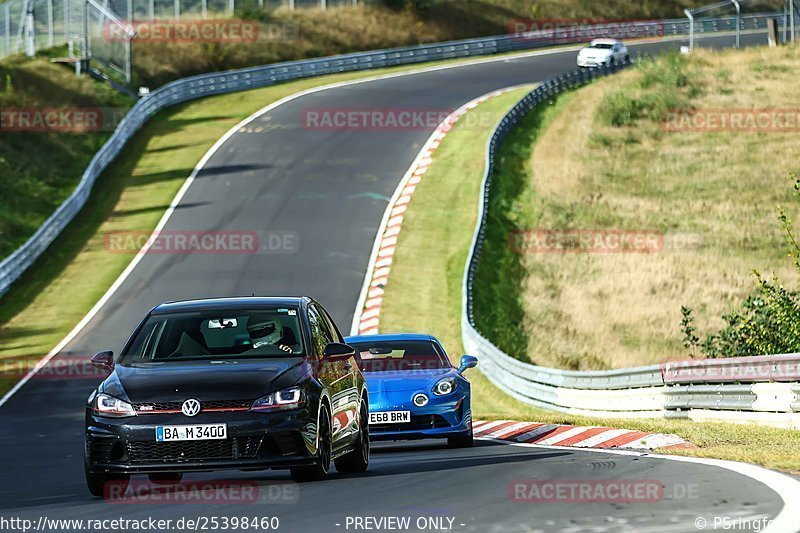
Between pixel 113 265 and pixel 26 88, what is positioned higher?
pixel 26 88

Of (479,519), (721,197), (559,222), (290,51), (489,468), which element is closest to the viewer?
(479,519)

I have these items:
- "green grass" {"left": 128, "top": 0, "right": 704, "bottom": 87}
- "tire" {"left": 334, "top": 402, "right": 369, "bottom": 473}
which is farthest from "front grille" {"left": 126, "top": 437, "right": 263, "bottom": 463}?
"green grass" {"left": 128, "top": 0, "right": 704, "bottom": 87}

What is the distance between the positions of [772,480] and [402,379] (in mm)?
7072

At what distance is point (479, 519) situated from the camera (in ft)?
26.9

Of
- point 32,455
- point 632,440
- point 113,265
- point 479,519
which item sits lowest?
point 113,265

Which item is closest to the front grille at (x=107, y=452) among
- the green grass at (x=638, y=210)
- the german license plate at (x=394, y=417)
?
the german license plate at (x=394, y=417)

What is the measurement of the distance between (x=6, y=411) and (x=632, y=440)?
12960 millimetres

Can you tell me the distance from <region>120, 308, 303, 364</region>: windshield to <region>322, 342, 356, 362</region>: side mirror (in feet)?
0.70

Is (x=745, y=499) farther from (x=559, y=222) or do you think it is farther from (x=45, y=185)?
(x=45, y=185)

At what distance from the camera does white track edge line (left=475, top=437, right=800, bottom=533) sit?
7301 mm

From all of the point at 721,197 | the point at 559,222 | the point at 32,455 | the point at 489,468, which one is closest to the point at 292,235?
the point at 559,222

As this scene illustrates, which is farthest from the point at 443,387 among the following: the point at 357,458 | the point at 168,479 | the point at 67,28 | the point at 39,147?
the point at 67,28

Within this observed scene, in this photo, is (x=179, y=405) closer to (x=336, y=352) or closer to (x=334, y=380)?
(x=336, y=352)

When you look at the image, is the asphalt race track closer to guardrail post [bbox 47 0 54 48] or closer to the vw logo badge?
the vw logo badge
